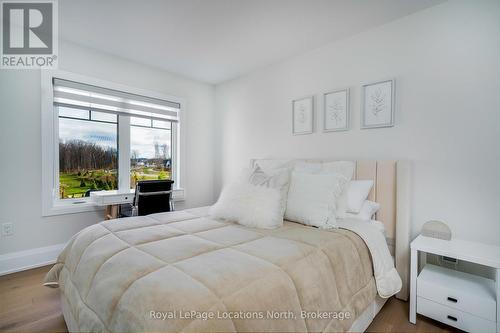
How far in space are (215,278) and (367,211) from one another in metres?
1.60

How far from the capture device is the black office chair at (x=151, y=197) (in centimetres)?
261

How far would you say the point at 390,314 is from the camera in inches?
71.3

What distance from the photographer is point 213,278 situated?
982 millimetres

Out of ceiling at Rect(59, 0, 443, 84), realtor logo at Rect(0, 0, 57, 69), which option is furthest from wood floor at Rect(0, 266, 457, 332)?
ceiling at Rect(59, 0, 443, 84)

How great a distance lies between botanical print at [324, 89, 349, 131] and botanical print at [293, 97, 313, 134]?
8.2 inches

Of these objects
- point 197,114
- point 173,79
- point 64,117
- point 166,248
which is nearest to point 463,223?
point 166,248

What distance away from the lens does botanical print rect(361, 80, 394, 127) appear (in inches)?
88.6

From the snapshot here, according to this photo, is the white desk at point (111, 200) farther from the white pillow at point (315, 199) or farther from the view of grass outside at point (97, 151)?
the white pillow at point (315, 199)

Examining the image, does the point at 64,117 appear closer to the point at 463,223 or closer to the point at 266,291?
the point at 266,291

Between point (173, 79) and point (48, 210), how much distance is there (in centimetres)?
236

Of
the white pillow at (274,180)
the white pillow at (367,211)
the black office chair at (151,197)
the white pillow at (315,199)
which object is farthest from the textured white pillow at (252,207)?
the black office chair at (151,197)

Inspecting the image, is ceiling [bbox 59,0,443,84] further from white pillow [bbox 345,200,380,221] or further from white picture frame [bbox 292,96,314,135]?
white pillow [bbox 345,200,380,221]

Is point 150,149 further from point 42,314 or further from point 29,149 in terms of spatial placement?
point 42,314

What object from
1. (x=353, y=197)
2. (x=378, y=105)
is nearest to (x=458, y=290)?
(x=353, y=197)
